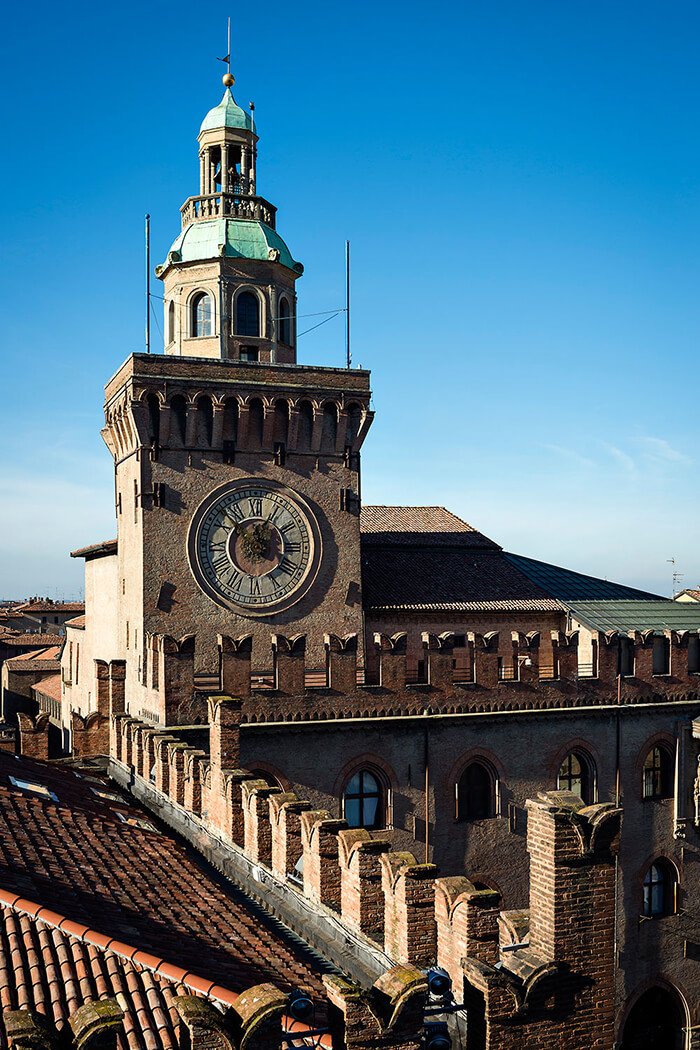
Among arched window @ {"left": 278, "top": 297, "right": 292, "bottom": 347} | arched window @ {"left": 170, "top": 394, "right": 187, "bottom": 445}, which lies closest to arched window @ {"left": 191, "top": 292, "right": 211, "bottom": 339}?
arched window @ {"left": 278, "top": 297, "right": 292, "bottom": 347}

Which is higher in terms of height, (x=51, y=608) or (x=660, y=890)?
(x=51, y=608)

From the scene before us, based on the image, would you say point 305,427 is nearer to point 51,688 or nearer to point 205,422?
point 205,422

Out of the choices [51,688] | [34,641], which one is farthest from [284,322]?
[34,641]

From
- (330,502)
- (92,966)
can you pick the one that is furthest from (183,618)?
(92,966)

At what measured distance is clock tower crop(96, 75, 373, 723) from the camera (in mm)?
25125

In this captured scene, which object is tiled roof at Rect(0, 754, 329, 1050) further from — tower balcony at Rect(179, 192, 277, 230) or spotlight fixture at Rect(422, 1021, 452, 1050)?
tower balcony at Rect(179, 192, 277, 230)

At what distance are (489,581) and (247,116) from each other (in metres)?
15.9

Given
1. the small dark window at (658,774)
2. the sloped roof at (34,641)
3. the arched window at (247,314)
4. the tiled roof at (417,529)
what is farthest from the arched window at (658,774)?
the sloped roof at (34,641)

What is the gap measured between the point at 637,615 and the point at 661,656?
448 centimetres

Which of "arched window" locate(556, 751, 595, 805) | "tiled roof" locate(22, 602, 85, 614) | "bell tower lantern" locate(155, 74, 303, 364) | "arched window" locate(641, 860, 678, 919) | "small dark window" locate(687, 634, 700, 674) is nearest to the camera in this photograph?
"arched window" locate(556, 751, 595, 805)

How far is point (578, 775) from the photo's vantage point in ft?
82.7

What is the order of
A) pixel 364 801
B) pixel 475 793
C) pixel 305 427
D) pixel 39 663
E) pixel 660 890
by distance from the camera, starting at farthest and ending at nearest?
pixel 39 663 → pixel 305 427 → pixel 660 890 → pixel 475 793 → pixel 364 801

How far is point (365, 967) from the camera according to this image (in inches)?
416

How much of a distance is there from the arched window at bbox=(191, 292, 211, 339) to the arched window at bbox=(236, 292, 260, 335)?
0.83m
